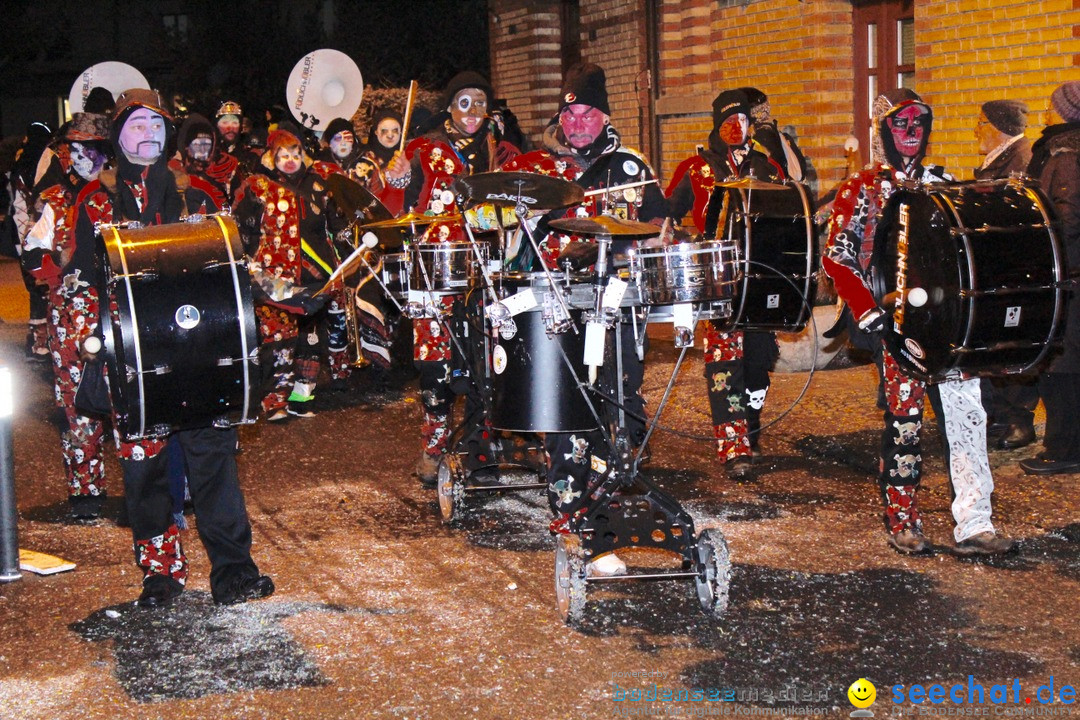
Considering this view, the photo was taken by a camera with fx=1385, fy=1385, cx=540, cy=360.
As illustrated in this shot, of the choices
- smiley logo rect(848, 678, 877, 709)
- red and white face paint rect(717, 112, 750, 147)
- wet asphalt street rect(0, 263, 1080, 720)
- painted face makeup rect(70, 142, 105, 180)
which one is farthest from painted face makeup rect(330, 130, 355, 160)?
smiley logo rect(848, 678, 877, 709)

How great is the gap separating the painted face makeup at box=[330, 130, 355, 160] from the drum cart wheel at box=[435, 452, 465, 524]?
5.18 m

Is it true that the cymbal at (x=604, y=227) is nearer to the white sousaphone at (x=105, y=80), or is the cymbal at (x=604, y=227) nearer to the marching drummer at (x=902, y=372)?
the marching drummer at (x=902, y=372)

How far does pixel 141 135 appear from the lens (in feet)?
18.8

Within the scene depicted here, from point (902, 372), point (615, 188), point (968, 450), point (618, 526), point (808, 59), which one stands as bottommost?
point (618, 526)

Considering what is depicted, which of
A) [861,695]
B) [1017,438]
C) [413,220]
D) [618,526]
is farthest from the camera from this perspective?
[1017,438]

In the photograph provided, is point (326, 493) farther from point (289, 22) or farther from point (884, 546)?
point (289, 22)

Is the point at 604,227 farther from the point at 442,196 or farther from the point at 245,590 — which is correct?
the point at 442,196

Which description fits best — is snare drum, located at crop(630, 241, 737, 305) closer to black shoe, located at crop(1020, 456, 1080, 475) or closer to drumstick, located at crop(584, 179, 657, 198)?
drumstick, located at crop(584, 179, 657, 198)

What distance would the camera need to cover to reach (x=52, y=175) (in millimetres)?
9734

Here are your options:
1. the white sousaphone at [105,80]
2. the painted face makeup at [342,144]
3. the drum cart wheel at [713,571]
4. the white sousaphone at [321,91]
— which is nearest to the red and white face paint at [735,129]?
the drum cart wheel at [713,571]

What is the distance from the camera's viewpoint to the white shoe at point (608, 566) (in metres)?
5.75

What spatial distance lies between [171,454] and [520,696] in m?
2.09

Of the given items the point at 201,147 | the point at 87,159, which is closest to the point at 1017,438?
the point at 87,159

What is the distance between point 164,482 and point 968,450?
Answer: 3.38 meters
